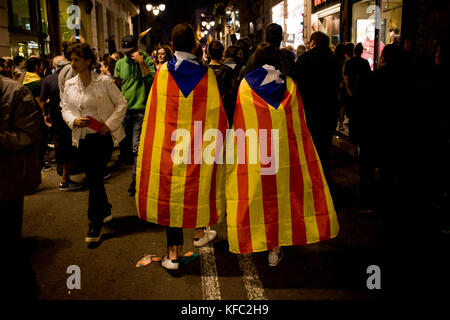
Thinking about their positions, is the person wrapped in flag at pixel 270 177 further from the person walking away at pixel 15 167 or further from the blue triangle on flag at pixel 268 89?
the person walking away at pixel 15 167

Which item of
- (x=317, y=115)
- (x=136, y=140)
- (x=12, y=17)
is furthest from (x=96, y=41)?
(x=317, y=115)

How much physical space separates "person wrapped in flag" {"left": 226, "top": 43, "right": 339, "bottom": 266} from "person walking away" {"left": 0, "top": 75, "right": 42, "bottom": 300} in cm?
159

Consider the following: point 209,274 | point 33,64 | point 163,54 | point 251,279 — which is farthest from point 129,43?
point 251,279

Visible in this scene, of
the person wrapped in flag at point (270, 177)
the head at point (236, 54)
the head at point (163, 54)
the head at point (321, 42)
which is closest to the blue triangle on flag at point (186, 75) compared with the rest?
the person wrapped in flag at point (270, 177)

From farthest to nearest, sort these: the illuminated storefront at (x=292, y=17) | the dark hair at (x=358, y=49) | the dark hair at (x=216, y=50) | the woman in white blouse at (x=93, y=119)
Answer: the illuminated storefront at (x=292, y=17), the dark hair at (x=358, y=49), the dark hair at (x=216, y=50), the woman in white blouse at (x=93, y=119)

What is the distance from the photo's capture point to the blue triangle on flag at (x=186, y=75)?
3369mm

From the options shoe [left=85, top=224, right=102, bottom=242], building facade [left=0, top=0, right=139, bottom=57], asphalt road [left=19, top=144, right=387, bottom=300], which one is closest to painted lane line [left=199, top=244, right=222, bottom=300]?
asphalt road [left=19, top=144, right=387, bottom=300]

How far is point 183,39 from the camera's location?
11.3 ft

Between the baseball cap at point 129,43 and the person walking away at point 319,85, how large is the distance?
2.62m

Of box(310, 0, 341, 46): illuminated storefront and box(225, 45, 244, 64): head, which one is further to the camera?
box(310, 0, 341, 46): illuminated storefront

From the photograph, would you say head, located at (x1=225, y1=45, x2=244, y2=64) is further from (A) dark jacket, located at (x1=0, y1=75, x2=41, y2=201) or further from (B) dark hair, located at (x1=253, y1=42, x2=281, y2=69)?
(A) dark jacket, located at (x1=0, y1=75, x2=41, y2=201)

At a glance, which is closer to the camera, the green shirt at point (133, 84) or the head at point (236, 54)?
the head at point (236, 54)

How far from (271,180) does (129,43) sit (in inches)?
154

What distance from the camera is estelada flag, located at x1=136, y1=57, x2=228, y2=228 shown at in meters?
3.39
